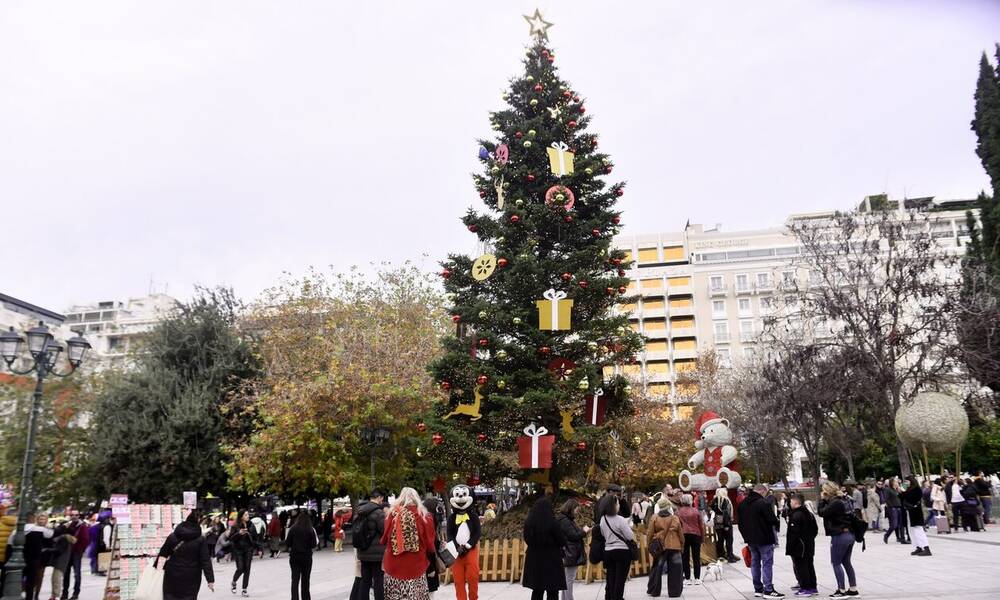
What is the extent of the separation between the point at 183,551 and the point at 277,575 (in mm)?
10723

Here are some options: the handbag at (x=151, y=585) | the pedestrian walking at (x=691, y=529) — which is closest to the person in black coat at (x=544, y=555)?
the handbag at (x=151, y=585)

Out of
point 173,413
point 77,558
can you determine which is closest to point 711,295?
point 173,413

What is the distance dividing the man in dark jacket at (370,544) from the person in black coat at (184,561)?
6.08ft

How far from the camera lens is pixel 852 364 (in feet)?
85.8

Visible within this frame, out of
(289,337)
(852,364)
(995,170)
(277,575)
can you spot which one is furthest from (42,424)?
(995,170)

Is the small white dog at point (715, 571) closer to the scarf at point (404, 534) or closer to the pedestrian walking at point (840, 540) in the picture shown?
the pedestrian walking at point (840, 540)

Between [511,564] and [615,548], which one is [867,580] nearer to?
[615,548]

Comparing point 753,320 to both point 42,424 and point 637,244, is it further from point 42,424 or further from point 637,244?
point 42,424

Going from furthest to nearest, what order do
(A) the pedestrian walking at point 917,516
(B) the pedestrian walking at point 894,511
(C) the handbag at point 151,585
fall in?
(B) the pedestrian walking at point 894,511
(A) the pedestrian walking at point 917,516
(C) the handbag at point 151,585

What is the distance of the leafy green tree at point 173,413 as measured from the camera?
86.4ft

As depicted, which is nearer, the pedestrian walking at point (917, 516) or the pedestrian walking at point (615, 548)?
the pedestrian walking at point (615, 548)

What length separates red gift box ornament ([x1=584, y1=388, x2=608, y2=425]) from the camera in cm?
1532

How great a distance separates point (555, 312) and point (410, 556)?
7.95 meters

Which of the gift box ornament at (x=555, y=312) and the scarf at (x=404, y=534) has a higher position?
the gift box ornament at (x=555, y=312)
